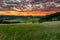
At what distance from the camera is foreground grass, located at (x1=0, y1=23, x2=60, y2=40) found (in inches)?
45.0

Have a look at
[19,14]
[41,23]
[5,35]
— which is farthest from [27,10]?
[5,35]

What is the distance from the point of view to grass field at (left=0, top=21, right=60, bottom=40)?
114 centimetres

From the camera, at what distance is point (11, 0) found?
1355mm

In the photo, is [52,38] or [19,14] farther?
[19,14]

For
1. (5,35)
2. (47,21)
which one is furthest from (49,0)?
(5,35)

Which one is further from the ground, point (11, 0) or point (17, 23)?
point (11, 0)

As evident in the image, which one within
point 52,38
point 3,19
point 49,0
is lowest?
point 52,38

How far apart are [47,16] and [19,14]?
0.74 feet

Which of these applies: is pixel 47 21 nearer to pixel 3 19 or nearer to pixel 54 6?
pixel 54 6

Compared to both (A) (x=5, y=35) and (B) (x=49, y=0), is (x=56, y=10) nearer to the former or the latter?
(B) (x=49, y=0)

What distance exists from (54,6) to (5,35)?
1.56 ft

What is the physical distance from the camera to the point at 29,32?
45.8 inches

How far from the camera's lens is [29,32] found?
3.82 feet

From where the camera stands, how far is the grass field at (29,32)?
1143 mm
